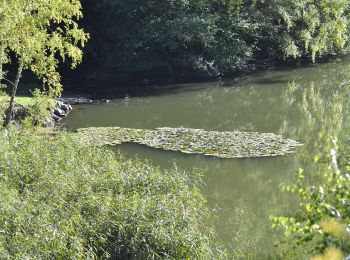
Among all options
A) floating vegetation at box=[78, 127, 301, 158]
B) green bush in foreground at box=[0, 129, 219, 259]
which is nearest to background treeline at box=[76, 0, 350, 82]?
floating vegetation at box=[78, 127, 301, 158]

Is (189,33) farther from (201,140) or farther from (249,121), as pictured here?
(201,140)

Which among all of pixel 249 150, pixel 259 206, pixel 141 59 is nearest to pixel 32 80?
pixel 141 59

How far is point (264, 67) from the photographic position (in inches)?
1543

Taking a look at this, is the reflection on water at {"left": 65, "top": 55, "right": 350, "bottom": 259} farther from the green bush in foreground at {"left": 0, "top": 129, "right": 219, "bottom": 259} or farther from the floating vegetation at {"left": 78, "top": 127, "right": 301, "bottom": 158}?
the green bush in foreground at {"left": 0, "top": 129, "right": 219, "bottom": 259}

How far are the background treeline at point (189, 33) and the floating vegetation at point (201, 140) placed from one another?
43.6 feet

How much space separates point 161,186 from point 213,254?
81.1 inches

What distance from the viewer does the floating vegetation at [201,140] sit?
18.0 metres

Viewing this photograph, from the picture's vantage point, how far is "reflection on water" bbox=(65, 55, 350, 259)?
12743mm

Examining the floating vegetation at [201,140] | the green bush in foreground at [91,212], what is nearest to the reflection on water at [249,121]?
the floating vegetation at [201,140]

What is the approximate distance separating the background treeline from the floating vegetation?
13.3m

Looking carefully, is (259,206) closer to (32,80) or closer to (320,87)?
(320,87)

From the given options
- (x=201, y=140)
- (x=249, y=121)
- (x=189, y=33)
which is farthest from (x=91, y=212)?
(x=189, y=33)

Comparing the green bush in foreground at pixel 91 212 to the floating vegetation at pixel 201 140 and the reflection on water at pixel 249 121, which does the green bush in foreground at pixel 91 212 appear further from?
the floating vegetation at pixel 201 140

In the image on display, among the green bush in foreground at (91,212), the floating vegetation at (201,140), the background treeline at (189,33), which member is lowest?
the floating vegetation at (201,140)
